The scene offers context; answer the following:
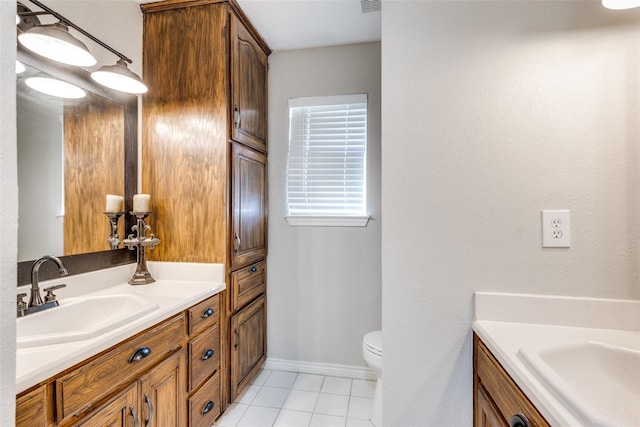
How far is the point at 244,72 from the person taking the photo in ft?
6.42

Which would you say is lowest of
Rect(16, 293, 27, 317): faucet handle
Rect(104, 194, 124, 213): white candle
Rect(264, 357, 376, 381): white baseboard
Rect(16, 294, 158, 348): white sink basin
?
Rect(264, 357, 376, 381): white baseboard

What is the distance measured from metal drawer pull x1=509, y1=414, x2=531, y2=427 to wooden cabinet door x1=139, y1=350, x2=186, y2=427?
1.23 metres

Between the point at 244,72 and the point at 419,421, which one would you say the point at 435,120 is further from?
the point at 244,72

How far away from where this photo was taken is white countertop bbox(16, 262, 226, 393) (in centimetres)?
81

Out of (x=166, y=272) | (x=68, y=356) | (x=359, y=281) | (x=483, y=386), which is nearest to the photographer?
(x=68, y=356)

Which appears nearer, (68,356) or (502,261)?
(68,356)

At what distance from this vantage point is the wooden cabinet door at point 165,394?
116cm

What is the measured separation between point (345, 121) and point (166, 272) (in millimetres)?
1611

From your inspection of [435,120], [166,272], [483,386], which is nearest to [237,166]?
[166,272]

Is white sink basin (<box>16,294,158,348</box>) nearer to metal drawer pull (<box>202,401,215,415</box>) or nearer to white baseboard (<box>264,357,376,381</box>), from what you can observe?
metal drawer pull (<box>202,401,215,415</box>)

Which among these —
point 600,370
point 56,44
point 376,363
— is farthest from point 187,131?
point 600,370

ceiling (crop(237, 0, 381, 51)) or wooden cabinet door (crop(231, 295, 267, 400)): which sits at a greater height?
ceiling (crop(237, 0, 381, 51))

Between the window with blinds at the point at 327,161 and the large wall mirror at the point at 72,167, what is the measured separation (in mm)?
1081

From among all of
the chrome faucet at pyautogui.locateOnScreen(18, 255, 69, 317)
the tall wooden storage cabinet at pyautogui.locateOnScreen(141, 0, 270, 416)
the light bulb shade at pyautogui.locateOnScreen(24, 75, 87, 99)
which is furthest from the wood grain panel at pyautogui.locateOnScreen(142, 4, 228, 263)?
the chrome faucet at pyautogui.locateOnScreen(18, 255, 69, 317)
